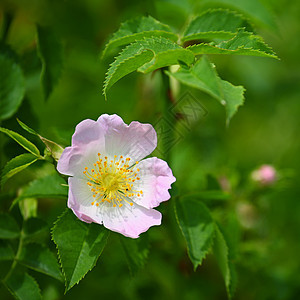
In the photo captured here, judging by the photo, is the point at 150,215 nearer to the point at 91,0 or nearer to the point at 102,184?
the point at 102,184

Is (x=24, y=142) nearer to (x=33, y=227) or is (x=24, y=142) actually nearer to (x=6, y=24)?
(x=33, y=227)

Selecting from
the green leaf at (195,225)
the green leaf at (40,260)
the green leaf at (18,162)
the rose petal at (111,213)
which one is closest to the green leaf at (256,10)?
the green leaf at (195,225)

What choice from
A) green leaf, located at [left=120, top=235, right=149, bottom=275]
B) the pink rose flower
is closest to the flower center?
the pink rose flower

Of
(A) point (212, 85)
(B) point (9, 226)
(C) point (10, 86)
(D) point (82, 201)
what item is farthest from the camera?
(C) point (10, 86)

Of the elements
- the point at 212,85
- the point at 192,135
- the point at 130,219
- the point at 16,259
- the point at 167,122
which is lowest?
the point at 192,135

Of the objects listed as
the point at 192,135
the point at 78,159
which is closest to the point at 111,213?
the point at 78,159

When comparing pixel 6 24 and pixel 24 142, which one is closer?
pixel 24 142
